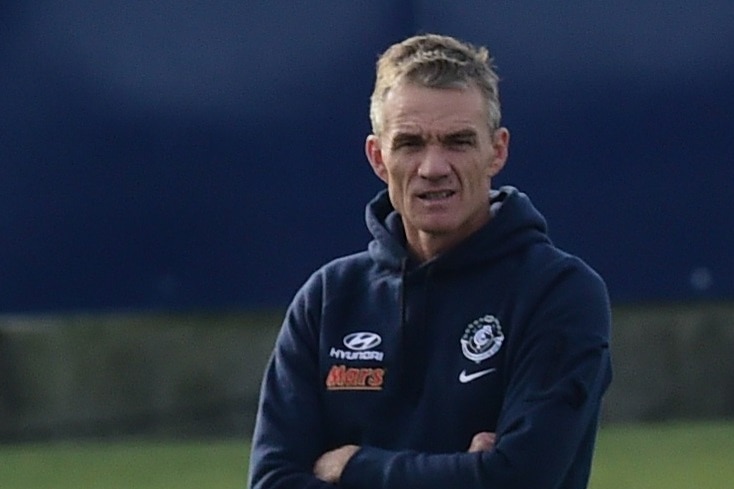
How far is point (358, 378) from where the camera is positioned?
4.16m

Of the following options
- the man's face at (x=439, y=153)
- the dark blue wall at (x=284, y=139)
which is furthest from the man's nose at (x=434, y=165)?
the dark blue wall at (x=284, y=139)

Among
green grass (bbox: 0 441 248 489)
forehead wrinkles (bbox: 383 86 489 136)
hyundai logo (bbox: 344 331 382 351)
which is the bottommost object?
green grass (bbox: 0 441 248 489)

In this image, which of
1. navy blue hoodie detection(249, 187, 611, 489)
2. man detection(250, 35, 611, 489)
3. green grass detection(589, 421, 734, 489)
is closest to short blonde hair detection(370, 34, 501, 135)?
man detection(250, 35, 611, 489)

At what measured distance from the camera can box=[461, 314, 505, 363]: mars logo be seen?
4059 millimetres

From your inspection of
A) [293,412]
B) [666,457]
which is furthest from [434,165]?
[666,457]

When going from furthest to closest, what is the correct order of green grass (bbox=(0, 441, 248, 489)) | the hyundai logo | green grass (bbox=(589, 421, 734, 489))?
green grass (bbox=(0, 441, 248, 489))
green grass (bbox=(589, 421, 734, 489))
the hyundai logo

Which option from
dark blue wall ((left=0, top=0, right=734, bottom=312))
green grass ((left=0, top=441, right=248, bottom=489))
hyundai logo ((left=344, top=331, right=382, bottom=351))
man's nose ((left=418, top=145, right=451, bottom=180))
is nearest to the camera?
man's nose ((left=418, top=145, right=451, bottom=180))

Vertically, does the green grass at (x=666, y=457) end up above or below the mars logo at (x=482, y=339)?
below

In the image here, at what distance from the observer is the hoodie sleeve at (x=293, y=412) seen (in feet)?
13.9

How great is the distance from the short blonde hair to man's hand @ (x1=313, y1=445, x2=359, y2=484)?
2.11ft

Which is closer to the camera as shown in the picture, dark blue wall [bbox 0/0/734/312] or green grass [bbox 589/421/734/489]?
green grass [bbox 589/421/734/489]

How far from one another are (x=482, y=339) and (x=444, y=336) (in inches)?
→ 3.8

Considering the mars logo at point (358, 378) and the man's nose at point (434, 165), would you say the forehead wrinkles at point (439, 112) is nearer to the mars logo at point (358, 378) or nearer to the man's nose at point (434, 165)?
the man's nose at point (434, 165)

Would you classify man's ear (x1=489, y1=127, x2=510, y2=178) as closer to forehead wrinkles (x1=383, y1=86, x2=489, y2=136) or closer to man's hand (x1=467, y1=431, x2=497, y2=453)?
forehead wrinkles (x1=383, y1=86, x2=489, y2=136)
